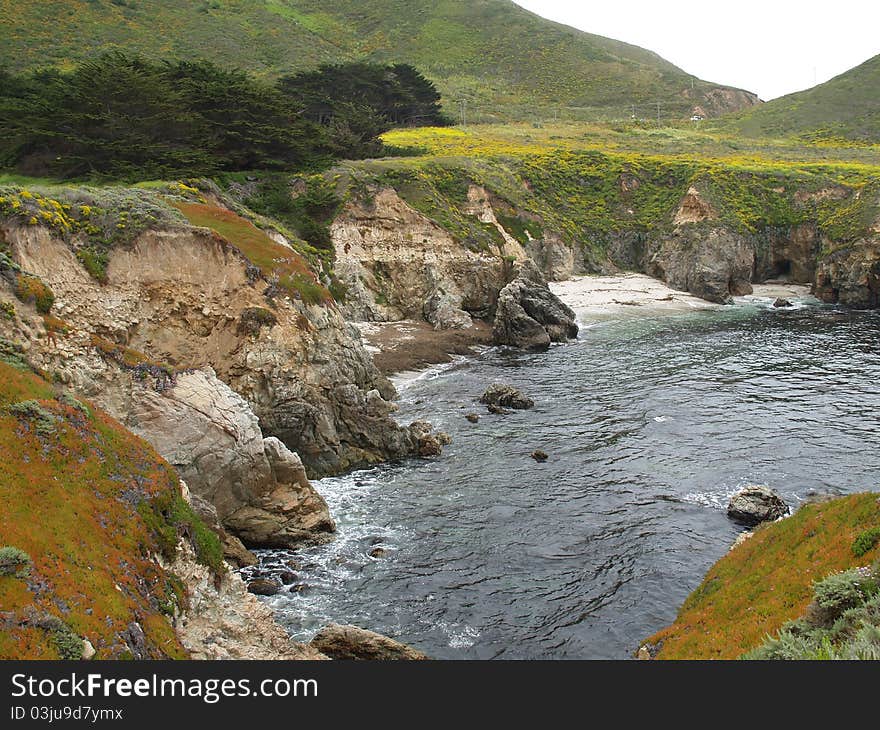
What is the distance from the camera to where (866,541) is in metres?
13.3

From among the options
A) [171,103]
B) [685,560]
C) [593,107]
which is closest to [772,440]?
[685,560]

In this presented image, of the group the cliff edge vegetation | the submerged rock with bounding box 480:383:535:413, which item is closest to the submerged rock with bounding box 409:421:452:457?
the submerged rock with bounding box 480:383:535:413

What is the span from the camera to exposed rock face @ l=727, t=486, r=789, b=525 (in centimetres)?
2391

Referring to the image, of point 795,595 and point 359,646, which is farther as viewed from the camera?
point 359,646

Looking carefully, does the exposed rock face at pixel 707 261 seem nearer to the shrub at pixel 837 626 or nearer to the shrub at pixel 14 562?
the shrub at pixel 837 626

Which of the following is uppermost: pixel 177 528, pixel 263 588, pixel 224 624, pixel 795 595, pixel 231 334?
pixel 231 334

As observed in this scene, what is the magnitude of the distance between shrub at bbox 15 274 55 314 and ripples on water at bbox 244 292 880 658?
10881mm

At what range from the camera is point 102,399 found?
68.8ft

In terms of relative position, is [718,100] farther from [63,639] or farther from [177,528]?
[63,639]

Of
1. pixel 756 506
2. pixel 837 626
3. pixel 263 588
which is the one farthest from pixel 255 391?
pixel 837 626

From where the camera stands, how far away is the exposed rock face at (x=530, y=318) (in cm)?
5197

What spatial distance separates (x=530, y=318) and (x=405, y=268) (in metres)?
11.9

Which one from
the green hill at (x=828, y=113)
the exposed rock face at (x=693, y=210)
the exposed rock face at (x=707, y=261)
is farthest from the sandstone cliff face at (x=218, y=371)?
the green hill at (x=828, y=113)

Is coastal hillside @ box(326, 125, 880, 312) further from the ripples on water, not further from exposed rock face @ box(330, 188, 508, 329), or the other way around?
the ripples on water
